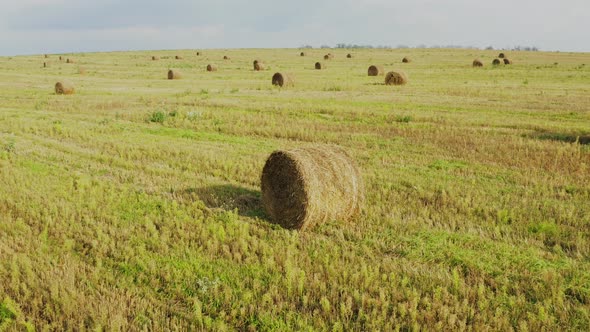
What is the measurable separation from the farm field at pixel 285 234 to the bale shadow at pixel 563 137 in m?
0.13

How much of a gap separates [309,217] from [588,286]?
4032 mm

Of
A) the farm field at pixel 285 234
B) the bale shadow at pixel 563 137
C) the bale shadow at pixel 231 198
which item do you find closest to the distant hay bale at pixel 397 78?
the farm field at pixel 285 234

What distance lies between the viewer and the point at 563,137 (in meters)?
14.9

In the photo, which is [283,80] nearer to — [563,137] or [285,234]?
[563,137]

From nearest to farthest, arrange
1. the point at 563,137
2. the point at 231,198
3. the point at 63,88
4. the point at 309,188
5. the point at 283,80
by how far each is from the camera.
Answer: the point at 309,188
the point at 231,198
the point at 563,137
the point at 63,88
the point at 283,80

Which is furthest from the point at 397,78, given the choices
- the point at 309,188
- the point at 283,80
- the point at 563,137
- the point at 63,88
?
the point at 309,188

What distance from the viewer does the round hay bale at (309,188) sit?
8.06m

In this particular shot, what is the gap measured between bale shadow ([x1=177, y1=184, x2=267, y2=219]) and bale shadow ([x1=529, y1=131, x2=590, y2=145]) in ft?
32.9

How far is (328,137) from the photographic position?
15.7 metres

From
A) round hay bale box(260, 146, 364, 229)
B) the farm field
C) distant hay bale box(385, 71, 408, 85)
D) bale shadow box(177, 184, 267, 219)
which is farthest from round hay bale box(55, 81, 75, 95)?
round hay bale box(260, 146, 364, 229)

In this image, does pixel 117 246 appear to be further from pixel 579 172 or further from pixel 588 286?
pixel 579 172

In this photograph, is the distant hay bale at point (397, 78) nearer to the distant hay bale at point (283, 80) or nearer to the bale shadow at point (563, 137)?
the distant hay bale at point (283, 80)

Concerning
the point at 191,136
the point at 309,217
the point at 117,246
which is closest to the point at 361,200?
the point at 309,217

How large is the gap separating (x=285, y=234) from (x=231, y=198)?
83.8 inches
